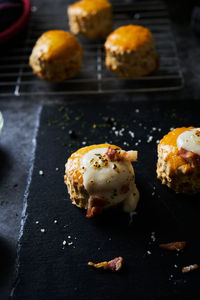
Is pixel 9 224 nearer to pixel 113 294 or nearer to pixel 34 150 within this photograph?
pixel 34 150

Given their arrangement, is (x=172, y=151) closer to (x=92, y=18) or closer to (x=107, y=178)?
(x=107, y=178)

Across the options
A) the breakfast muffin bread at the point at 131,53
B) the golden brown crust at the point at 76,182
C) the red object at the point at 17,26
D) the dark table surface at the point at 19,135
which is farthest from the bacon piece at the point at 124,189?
the red object at the point at 17,26

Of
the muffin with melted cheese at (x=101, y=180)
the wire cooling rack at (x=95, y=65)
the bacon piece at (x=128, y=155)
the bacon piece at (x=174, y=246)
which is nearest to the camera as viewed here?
the bacon piece at (x=174, y=246)

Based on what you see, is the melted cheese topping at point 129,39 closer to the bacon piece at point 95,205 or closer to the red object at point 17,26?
the red object at point 17,26

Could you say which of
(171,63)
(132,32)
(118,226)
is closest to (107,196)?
(118,226)

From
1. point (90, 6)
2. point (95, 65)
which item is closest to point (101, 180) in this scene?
point (95, 65)

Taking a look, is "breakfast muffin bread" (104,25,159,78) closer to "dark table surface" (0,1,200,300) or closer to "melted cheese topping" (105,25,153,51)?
"melted cheese topping" (105,25,153,51)

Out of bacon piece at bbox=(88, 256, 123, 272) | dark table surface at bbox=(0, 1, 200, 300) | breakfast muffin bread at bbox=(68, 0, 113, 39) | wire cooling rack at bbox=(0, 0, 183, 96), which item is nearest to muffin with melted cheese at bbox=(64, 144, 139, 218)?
bacon piece at bbox=(88, 256, 123, 272)
